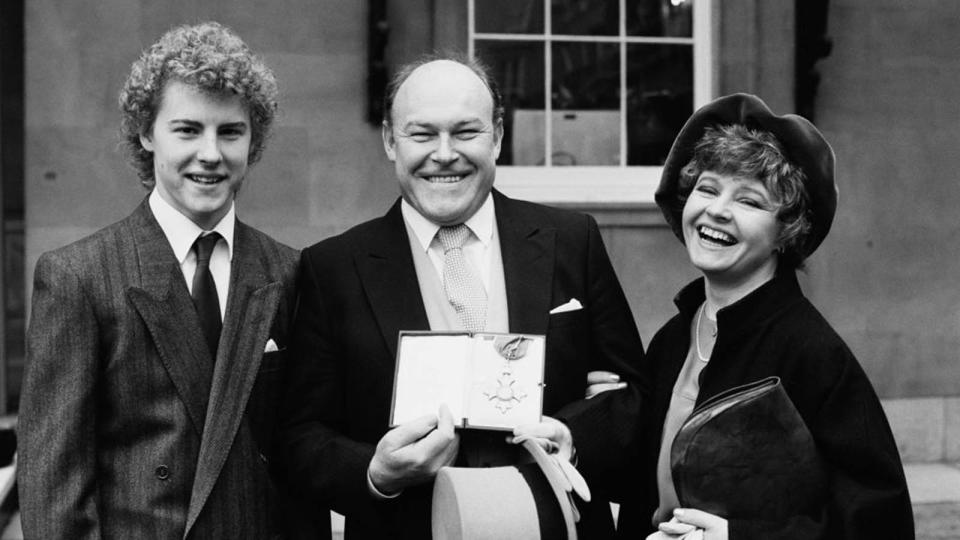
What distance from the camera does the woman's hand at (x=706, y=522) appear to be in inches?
97.0

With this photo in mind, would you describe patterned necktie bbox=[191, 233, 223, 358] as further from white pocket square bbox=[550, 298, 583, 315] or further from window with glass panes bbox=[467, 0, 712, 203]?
window with glass panes bbox=[467, 0, 712, 203]

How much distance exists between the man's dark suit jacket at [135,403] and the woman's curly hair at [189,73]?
0.24 m

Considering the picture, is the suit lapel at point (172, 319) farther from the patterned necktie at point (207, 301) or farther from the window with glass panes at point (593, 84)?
the window with glass panes at point (593, 84)

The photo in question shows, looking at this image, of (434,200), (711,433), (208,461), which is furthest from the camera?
(434,200)

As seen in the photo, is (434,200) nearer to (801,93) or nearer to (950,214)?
(801,93)

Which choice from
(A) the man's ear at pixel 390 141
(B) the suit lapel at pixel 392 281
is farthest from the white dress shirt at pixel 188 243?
(A) the man's ear at pixel 390 141

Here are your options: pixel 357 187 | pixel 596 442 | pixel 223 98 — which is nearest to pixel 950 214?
pixel 357 187

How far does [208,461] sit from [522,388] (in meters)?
0.77

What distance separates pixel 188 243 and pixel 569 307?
99cm

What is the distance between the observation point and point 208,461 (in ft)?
8.64

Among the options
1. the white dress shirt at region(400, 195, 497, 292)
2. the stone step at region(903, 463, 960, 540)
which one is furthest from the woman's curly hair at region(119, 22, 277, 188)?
the stone step at region(903, 463, 960, 540)

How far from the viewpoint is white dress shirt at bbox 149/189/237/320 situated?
278 cm

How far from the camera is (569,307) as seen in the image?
2.92 metres

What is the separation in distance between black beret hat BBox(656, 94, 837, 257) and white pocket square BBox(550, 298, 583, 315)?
45cm
